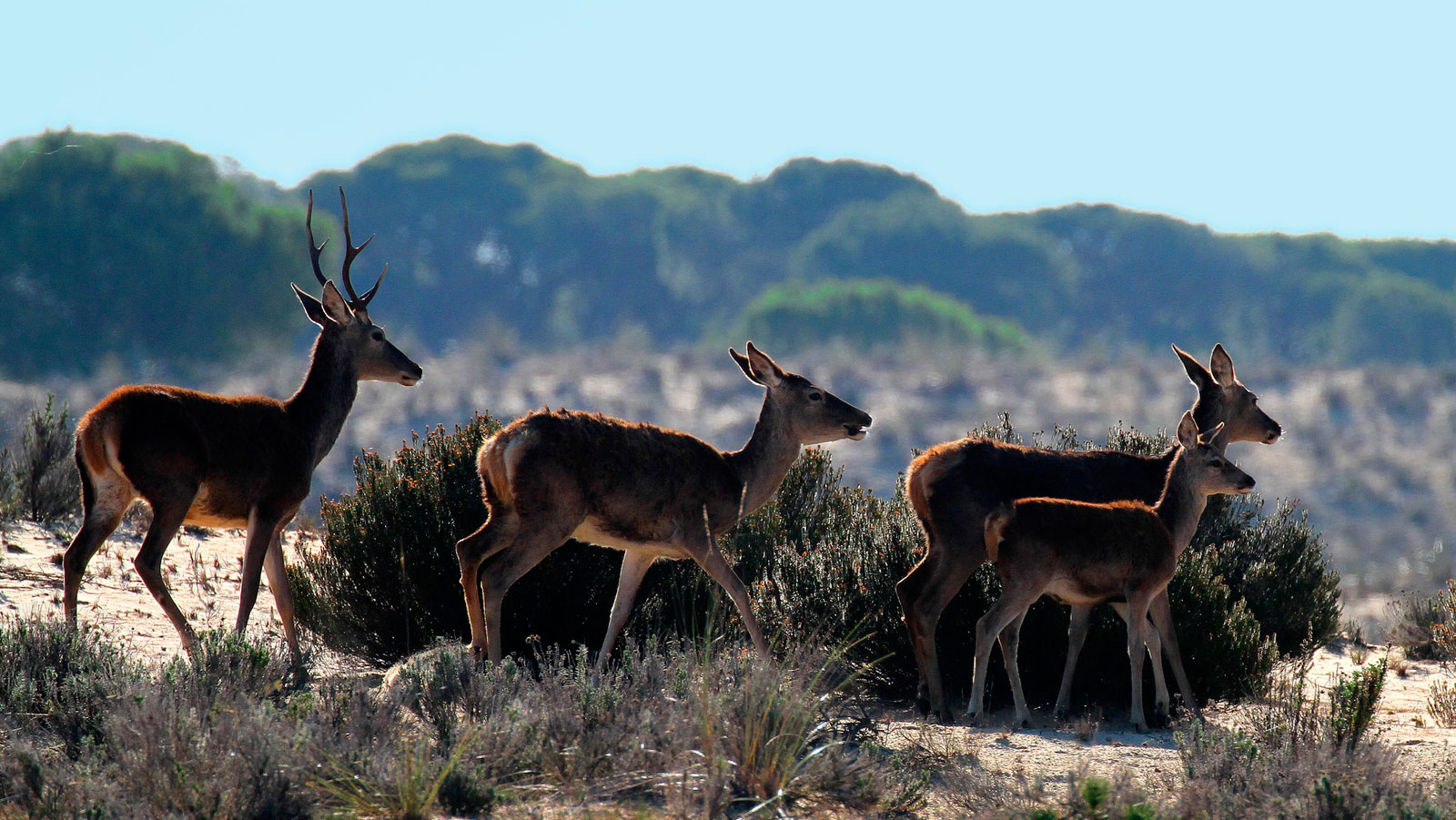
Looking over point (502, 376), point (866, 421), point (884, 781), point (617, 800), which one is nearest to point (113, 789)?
point (617, 800)

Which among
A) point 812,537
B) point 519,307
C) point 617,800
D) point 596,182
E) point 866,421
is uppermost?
point 596,182

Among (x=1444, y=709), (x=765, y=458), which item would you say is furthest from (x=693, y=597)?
(x=1444, y=709)

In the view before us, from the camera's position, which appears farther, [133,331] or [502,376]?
[502,376]

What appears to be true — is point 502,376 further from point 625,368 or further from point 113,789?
point 113,789

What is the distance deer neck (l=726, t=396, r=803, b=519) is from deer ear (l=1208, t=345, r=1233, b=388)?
10.8ft

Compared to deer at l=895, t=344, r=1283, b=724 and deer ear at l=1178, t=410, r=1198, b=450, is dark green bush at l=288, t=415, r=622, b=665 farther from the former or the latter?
deer ear at l=1178, t=410, r=1198, b=450

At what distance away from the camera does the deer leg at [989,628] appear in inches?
322

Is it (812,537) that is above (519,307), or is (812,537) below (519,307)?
below

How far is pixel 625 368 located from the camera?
60.4 metres

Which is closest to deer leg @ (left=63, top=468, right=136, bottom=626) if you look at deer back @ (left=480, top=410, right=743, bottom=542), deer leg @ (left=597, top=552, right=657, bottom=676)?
deer back @ (left=480, top=410, right=743, bottom=542)

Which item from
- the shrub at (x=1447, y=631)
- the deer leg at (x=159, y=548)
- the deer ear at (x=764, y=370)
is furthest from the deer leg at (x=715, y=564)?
the shrub at (x=1447, y=631)

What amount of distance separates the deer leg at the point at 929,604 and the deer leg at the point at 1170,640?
4.09 feet

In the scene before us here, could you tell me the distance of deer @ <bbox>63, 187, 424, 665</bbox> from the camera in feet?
26.9

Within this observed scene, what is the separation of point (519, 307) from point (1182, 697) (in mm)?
67692
